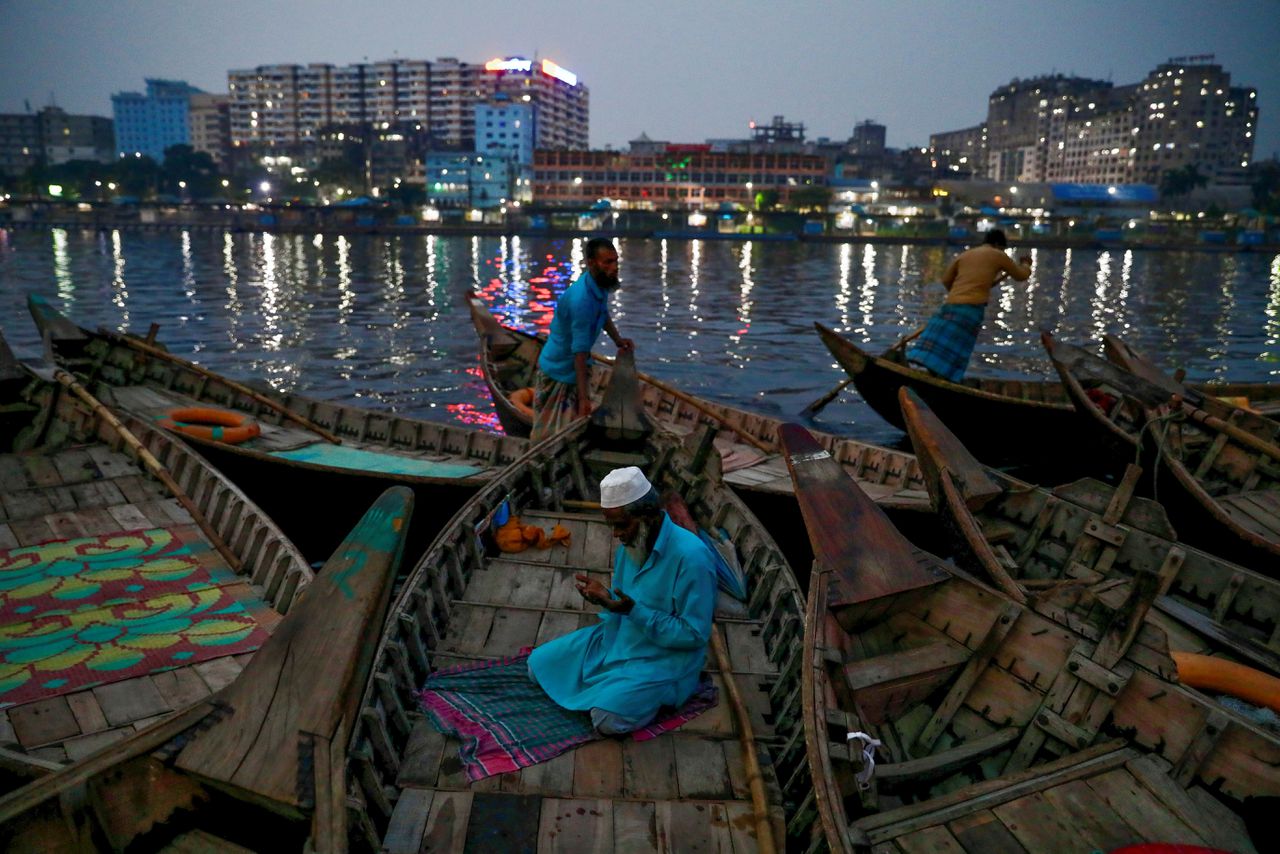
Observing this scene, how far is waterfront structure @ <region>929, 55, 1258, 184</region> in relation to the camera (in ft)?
484

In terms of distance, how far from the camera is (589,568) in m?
6.83

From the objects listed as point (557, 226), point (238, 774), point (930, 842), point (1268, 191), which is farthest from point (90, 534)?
point (1268, 191)

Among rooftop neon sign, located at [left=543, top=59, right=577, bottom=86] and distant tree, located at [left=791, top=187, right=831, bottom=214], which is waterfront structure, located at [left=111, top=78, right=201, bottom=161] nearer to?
rooftop neon sign, located at [left=543, top=59, right=577, bottom=86]

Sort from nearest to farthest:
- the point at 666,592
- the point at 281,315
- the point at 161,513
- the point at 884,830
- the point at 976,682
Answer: the point at 884,830, the point at 666,592, the point at 976,682, the point at 161,513, the point at 281,315

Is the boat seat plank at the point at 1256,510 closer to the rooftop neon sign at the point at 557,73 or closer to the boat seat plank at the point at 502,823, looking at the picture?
the boat seat plank at the point at 502,823

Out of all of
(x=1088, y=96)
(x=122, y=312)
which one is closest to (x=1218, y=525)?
(x=122, y=312)

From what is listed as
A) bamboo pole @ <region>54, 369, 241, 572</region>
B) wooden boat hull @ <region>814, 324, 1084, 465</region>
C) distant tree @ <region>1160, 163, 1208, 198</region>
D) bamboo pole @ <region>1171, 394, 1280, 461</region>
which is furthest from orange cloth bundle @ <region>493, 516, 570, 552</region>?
distant tree @ <region>1160, 163, 1208, 198</region>

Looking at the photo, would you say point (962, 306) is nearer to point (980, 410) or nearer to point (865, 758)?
point (980, 410)

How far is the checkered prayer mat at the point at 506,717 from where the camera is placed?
4320 mm

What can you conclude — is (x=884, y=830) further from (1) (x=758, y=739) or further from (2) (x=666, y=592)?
(2) (x=666, y=592)

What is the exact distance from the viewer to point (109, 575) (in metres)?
6.77

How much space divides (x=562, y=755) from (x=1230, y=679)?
4.23 m

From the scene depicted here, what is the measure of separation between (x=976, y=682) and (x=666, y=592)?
2.19 m

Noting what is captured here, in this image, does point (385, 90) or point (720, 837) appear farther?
point (385, 90)
